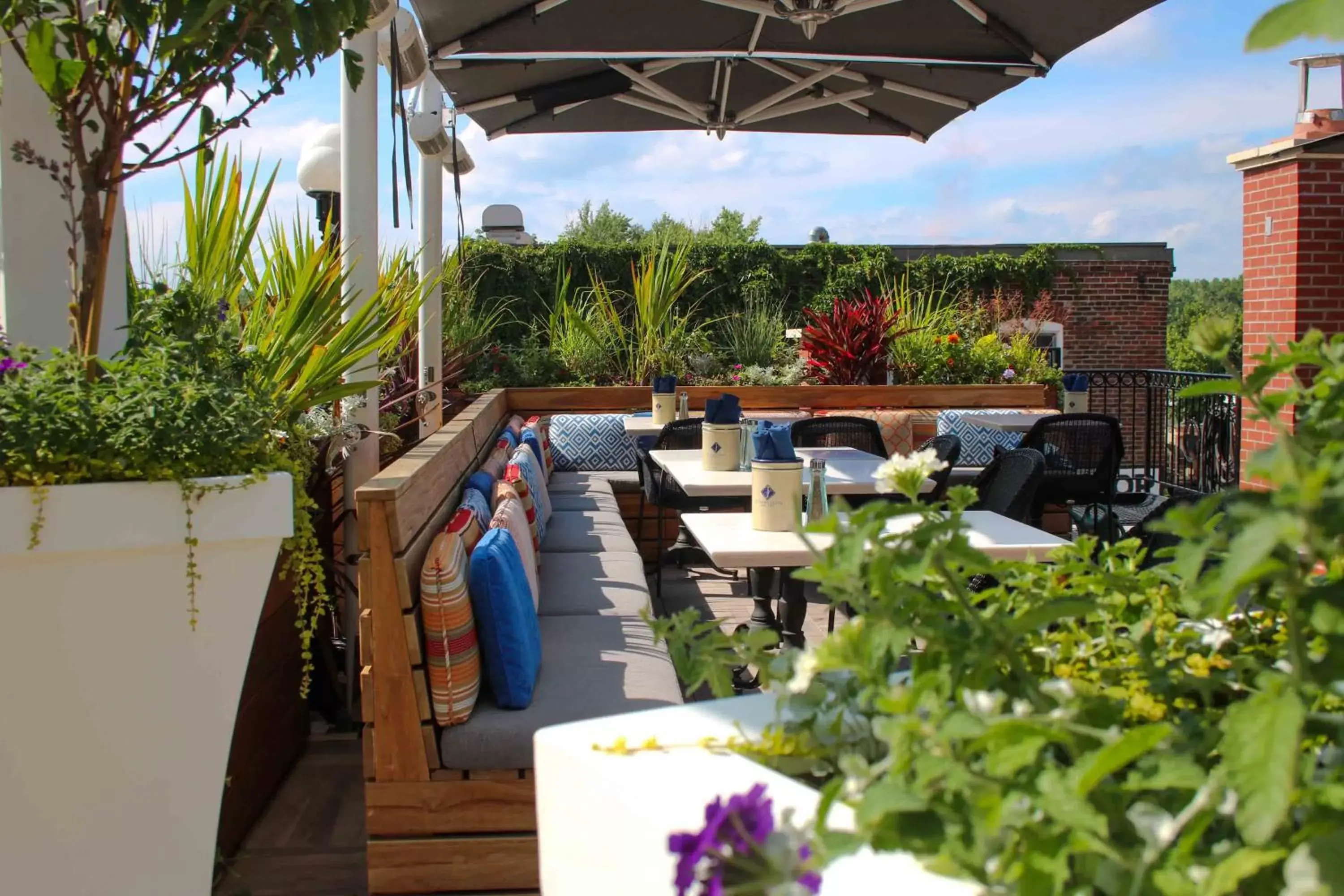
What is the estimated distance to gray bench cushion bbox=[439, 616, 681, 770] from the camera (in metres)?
Answer: 2.41

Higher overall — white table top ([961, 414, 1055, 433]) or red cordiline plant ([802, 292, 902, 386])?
red cordiline plant ([802, 292, 902, 386])

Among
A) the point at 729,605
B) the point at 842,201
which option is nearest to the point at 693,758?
the point at 729,605

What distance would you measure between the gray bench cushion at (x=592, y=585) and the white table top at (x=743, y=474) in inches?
15.5

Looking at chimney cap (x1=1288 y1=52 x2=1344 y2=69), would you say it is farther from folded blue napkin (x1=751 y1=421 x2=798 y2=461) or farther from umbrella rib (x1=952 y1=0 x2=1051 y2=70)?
folded blue napkin (x1=751 y1=421 x2=798 y2=461)

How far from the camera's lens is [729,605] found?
5688 mm

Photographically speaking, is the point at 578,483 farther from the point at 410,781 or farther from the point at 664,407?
the point at 410,781

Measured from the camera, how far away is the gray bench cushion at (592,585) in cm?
364

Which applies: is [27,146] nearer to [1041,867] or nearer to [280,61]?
[280,61]

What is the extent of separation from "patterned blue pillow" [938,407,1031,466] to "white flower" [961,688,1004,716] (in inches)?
265

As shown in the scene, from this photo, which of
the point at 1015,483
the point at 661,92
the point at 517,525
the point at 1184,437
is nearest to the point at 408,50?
the point at 661,92

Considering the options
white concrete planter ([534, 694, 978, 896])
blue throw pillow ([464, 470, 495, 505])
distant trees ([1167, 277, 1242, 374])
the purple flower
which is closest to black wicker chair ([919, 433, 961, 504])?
distant trees ([1167, 277, 1242, 374])

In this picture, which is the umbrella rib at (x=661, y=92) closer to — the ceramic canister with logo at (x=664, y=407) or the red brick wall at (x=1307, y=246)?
the ceramic canister with logo at (x=664, y=407)

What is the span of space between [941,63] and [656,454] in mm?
2552

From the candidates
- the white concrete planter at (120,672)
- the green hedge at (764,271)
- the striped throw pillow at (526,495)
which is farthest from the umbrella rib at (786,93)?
the green hedge at (764,271)
